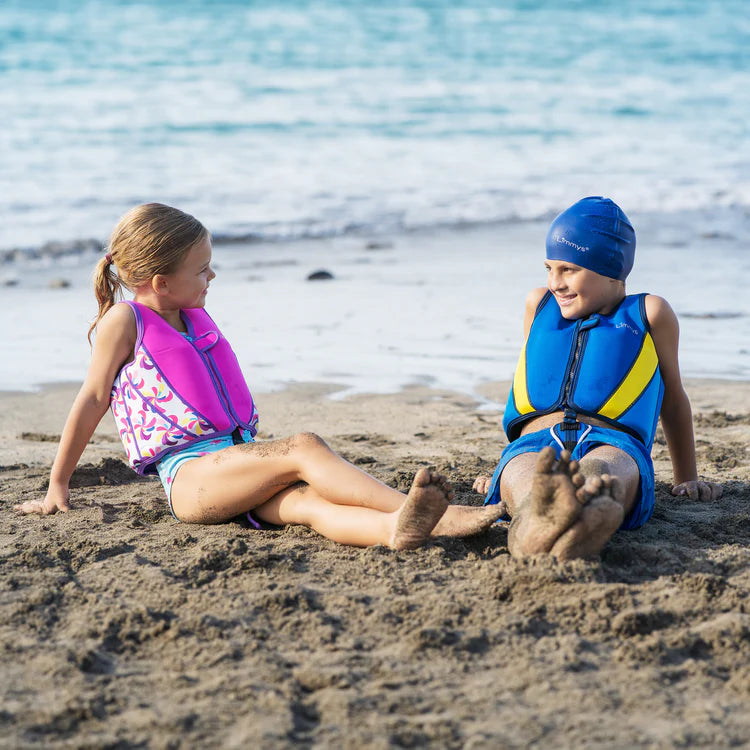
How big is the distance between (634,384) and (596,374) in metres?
0.15

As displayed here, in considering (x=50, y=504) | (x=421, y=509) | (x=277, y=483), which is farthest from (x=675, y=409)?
(x=50, y=504)

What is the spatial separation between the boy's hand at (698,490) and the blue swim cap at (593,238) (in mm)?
906

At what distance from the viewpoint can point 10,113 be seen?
56.3 feet

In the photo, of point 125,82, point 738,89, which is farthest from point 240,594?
point 738,89

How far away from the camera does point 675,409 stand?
Result: 401 cm

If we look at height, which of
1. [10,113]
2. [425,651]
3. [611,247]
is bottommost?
[425,651]

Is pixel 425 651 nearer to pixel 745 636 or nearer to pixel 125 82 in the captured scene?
pixel 745 636

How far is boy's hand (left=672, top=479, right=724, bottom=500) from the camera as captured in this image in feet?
13.2

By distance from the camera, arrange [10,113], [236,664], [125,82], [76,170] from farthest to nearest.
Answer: [125,82] → [10,113] → [76,170] → [236,664]

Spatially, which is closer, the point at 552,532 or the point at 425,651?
the point at 425,651

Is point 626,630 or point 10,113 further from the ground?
point 10,113

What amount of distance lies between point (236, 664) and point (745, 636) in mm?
1347

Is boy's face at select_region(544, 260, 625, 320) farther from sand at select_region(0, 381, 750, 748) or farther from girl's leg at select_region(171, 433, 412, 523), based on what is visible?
girl's leg at select_region(171, 433, 412, 523)

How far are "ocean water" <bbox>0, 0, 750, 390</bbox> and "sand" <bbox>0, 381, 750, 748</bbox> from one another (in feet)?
8.45
